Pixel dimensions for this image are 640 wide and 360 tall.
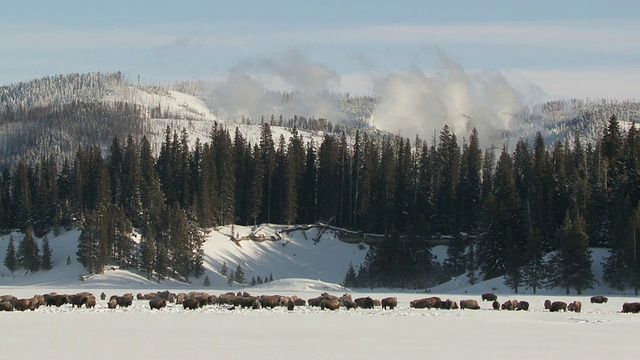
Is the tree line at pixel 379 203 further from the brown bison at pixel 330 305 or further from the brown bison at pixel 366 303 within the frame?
the brown bison at pixel 330 305

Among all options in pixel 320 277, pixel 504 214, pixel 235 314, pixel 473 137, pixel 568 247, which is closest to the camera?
pixel 235 314

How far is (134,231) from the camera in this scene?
10831cm

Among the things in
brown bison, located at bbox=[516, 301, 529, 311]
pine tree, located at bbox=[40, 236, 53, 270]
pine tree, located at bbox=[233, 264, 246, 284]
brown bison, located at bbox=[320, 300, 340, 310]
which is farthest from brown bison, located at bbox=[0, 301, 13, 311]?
pine tree, located at bbox=[40, 236, 53, 270]

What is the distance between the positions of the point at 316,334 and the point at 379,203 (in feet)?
269

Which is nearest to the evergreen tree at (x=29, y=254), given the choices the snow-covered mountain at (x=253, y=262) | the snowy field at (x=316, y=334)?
the snow-covered mountain at (x=253, y=262)

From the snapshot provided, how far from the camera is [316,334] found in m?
36.4

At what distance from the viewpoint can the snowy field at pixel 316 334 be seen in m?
30.5

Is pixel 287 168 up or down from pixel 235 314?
up

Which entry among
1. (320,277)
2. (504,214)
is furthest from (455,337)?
(320,277)

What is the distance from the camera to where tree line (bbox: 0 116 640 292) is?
285ft

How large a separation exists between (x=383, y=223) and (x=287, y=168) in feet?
49.7

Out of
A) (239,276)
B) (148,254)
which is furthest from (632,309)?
(148,254)

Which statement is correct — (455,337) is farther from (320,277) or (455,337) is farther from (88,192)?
(88,192)

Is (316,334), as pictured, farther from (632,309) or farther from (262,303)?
(632,309)
